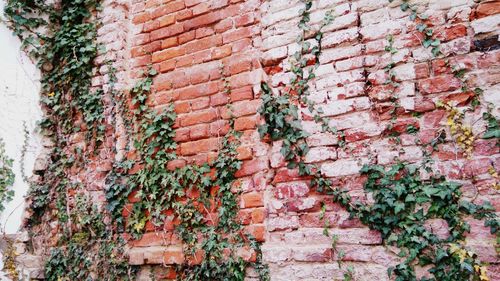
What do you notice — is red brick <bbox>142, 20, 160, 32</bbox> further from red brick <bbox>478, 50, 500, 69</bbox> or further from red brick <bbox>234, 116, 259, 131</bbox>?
red brick <bbox>478, 50, 500, 69</bbox>

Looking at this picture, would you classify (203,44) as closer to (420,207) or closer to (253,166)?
(253,166)

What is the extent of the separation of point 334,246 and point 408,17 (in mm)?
1300

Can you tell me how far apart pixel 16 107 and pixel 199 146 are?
1.71 metres

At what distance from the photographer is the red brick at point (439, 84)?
1.88 metres

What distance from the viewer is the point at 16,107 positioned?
9.89 ft

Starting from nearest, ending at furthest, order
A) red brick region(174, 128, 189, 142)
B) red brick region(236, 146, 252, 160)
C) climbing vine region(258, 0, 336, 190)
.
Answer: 1. climbing vine region(258, 0, 336, 190)
2. red brick region(236, 146, 252, 160)
3. red brick region(174, 128, 189, 142)

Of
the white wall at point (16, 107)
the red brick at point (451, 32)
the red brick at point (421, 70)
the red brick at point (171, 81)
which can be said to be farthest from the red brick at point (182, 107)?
the red brick at point (451, 32)

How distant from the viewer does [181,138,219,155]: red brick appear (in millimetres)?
2371

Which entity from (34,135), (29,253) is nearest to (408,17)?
(34,135)

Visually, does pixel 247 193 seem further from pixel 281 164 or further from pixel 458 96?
pixel 458 96

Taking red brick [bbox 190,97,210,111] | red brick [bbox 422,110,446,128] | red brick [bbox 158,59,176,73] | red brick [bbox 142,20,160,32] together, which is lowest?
red brick [bbox 422,110,446,128]

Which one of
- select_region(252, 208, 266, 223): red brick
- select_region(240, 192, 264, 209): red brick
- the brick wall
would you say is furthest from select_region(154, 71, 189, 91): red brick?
select_region(252, 208, 266, 223): red brick

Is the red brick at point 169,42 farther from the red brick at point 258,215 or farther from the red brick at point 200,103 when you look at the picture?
the red brick at point 258,215

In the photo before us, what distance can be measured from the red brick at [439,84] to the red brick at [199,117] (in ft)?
4.03
